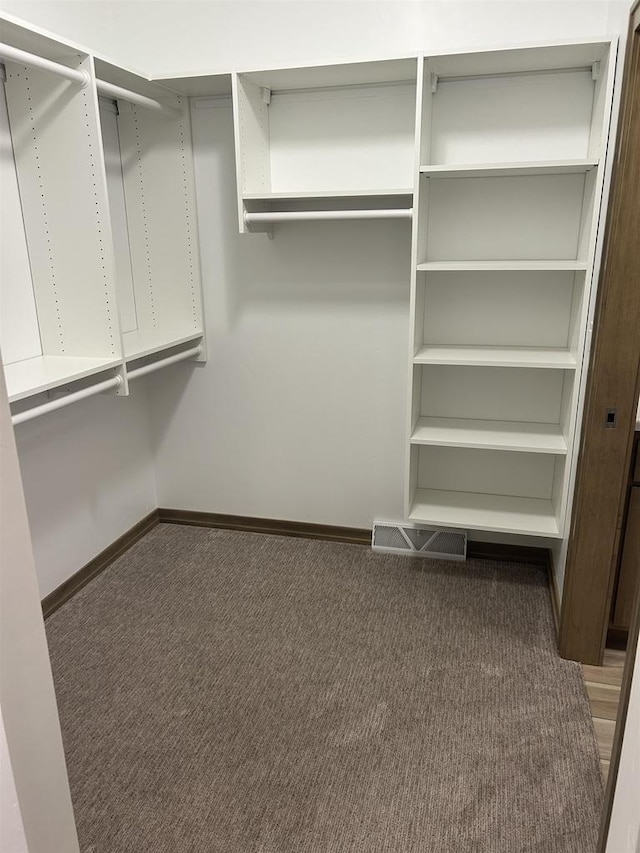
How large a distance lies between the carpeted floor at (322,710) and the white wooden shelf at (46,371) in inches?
40.9

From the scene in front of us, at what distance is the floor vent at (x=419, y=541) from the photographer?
3.01 meters

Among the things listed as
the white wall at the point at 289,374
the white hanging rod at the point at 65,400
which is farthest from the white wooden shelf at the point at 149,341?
the white wall at the point at 289,374

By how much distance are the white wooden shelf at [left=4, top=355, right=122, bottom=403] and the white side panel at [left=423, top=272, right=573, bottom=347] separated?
1357 mm

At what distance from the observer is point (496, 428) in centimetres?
272

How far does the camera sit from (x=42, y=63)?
6.35ft

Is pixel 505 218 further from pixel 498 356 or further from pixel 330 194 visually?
pixel 330 194

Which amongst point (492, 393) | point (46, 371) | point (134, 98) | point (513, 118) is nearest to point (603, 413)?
point (492, 393)

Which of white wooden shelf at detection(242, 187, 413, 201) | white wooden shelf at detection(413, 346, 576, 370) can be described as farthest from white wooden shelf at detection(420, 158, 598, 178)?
white wooden shelf at detection(413, 346, 576, 370)

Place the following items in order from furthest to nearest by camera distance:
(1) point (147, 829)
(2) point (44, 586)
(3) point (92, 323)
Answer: (2) point (44, 586), (3) point (92, 323), (1) point (147, 829)

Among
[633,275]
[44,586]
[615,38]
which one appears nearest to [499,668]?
[633,275]

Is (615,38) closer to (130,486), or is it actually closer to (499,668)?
(499,668)

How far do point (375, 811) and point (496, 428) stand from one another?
1565 mm

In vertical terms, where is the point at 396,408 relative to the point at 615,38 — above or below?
below

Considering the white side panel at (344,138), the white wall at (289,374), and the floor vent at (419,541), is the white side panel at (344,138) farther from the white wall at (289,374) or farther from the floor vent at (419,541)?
the floor vent at (419,541)
